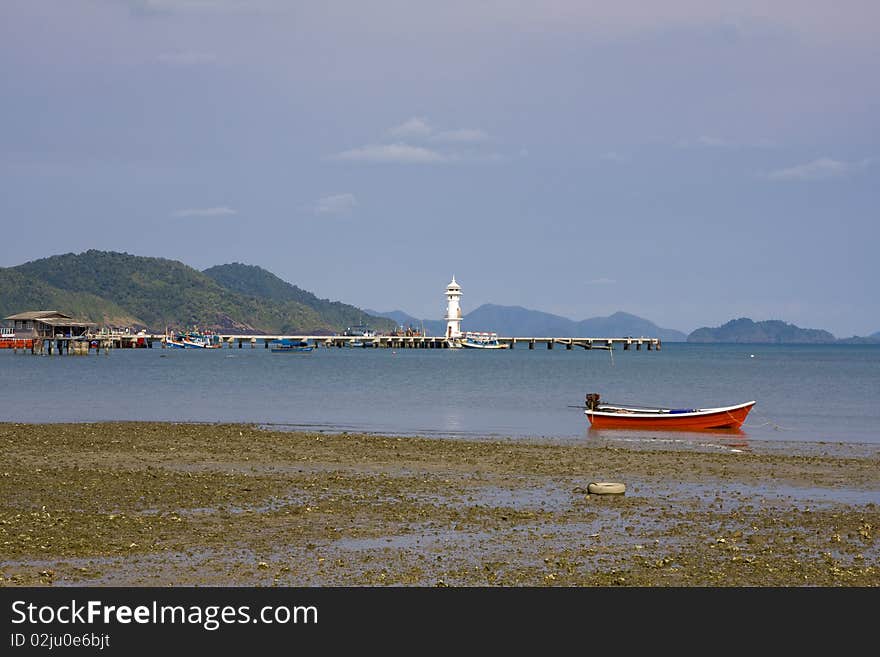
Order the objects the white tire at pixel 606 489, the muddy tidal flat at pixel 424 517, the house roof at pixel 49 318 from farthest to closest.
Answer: the house roof at pixel 49 318 → the white tire at pixel 606 489 → the muddy tidal flat at pixel 424 517

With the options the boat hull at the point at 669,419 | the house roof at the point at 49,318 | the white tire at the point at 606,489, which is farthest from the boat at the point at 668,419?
the house roof at the point at 49,318

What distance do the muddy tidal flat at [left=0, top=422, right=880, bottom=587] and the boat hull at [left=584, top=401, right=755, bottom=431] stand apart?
905 cm

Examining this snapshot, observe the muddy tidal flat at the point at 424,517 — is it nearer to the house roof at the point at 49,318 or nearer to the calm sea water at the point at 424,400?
the calm sea water at the point at 424,400

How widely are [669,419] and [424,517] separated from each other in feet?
80.9

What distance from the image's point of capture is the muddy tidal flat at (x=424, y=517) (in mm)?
15695

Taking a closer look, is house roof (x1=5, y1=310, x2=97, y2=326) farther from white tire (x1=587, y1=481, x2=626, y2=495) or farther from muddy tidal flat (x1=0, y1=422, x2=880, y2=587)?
white tire (x1=587, y1=481, x2=626, y2=495)

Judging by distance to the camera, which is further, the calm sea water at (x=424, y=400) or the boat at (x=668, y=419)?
the calm sea water at (x=424, y=400)

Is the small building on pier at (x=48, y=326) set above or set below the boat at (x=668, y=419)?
above

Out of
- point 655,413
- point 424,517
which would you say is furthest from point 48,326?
point 424,517

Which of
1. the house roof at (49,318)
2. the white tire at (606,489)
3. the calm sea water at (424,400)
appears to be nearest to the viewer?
the white tire at (606,489)

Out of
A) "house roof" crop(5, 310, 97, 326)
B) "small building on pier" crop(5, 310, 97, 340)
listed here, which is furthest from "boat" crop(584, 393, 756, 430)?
"house roof" crop(5, 310, 97, 326)

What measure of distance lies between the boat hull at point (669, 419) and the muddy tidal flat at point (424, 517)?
29.7 ft

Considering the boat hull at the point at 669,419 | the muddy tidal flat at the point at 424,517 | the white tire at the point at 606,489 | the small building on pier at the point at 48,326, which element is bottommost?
the muddy tidal flat at the point at 424,517

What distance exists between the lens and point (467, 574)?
1564 cm
